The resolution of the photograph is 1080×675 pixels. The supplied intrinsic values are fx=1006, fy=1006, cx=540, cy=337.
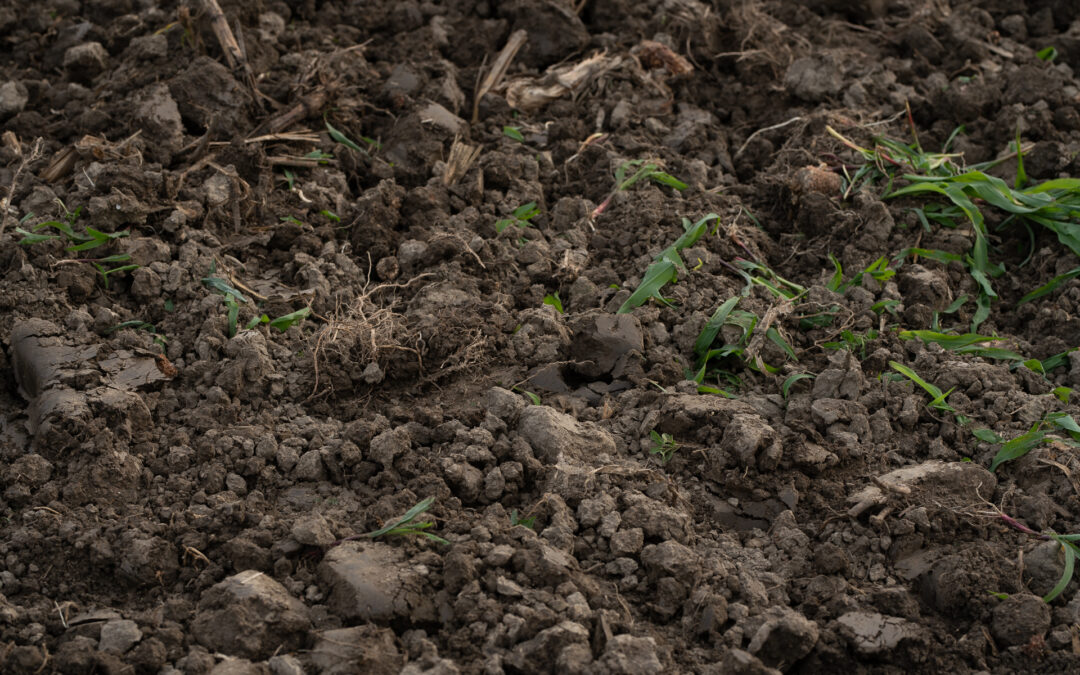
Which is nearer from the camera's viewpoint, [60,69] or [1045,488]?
[1045,488]

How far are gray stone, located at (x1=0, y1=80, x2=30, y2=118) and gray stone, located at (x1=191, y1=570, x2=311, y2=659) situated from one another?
237cm

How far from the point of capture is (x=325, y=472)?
107 inches

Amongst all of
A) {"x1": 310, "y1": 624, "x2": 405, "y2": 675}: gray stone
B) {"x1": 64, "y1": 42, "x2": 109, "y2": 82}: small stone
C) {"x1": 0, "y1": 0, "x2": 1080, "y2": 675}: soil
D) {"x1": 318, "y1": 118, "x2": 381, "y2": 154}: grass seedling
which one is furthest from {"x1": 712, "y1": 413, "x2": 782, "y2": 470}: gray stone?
{"x1": 64, "y1": 42, "x2": 109, "y2": 82}: small stone

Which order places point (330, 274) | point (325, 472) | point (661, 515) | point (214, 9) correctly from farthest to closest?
point (214, 9), point (330, 274), point (325, 472), point (661, 515)

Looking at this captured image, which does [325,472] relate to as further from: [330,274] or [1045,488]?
[1045,488]

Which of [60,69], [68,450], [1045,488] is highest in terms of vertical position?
[60,69]

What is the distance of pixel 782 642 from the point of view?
7.55ft

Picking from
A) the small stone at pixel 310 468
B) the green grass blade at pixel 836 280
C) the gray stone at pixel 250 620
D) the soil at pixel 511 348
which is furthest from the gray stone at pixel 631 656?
the green grass blade at pixel 836 280

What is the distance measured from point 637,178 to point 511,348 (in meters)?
0.93

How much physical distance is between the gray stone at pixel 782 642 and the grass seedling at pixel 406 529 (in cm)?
78

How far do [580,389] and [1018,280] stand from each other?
5.42ft

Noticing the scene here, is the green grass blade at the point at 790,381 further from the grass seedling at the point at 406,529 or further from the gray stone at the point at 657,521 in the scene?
the grass seedling at the point at 406,529

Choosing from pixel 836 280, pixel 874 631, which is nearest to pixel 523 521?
pixel 874 631

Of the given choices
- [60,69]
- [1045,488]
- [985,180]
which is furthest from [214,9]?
[1045,488]
